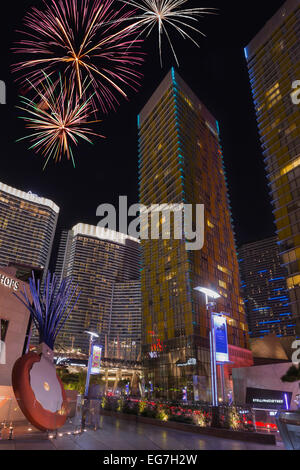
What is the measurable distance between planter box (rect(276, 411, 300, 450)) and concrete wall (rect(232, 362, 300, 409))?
3299 centimetres

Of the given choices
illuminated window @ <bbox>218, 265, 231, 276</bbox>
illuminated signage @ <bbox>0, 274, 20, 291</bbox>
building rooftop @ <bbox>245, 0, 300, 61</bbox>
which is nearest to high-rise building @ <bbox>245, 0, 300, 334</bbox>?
building rooftop @ <bbox>245, 0, 300, 61</bbox>

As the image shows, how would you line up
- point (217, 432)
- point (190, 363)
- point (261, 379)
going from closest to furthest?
point (217, 432)
point (261, 379)
point (190, 363)

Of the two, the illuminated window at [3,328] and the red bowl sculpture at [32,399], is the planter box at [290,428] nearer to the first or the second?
the red bowl sculpture at [32,399]

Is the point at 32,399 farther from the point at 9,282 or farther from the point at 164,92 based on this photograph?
the point at 164,92

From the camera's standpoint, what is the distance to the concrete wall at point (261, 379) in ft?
130

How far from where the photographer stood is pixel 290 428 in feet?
26.4

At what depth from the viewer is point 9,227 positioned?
626 feet

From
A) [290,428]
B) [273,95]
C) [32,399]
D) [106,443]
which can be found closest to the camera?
[290,428]

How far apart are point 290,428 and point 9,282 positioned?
27141mm

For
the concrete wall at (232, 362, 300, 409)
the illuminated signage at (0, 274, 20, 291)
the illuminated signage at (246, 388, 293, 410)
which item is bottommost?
the illuminated signage at (246, 388, 293, 410)

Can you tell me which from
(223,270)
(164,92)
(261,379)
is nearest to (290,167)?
(261,379)

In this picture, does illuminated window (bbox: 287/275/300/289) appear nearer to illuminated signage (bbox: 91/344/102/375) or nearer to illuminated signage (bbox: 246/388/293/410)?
illuminated signage (bbox: 246/388/293/410)

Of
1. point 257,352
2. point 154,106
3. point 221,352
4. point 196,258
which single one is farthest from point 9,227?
point 221,352

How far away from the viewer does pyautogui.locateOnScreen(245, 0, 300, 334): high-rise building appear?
5194 cm
